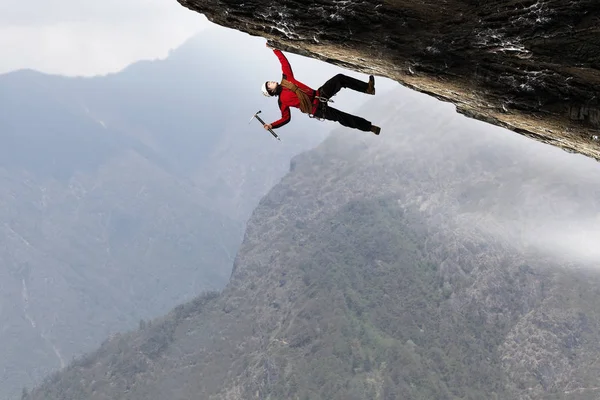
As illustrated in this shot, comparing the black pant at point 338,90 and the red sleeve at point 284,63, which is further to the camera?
the black pant at point 338,90

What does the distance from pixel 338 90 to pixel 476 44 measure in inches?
188

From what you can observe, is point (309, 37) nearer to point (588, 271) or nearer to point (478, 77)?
point (478, 77)

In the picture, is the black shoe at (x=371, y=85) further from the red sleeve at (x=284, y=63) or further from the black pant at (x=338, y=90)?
the red sleeve at (x=284, y=63)

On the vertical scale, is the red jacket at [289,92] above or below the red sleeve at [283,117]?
above

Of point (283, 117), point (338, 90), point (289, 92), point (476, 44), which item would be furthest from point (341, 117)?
point (476, 44)

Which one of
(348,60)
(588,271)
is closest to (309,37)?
(348,60)

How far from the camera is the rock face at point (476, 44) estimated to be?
9.77 meters

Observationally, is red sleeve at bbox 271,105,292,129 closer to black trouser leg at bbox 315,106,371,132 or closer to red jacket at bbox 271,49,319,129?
red jacket at bbox 271,49,319,129

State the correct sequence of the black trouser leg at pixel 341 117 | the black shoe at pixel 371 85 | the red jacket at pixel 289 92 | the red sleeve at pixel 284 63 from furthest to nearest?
the black trouser leg at pixel 341 117 < the red jacket at pixel 289 92 < the red sleeve at pixel 284 63 < the black shoe at pixel 371 85

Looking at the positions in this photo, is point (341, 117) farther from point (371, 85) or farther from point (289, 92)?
point (289, 92)

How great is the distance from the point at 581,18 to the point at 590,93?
173cm

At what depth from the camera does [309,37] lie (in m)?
12.7

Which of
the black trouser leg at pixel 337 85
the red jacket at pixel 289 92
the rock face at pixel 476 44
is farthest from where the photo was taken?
the black trouser leg at pixel 337 85

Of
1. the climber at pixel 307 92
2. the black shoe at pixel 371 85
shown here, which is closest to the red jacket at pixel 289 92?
the climber at pixel 307 92
